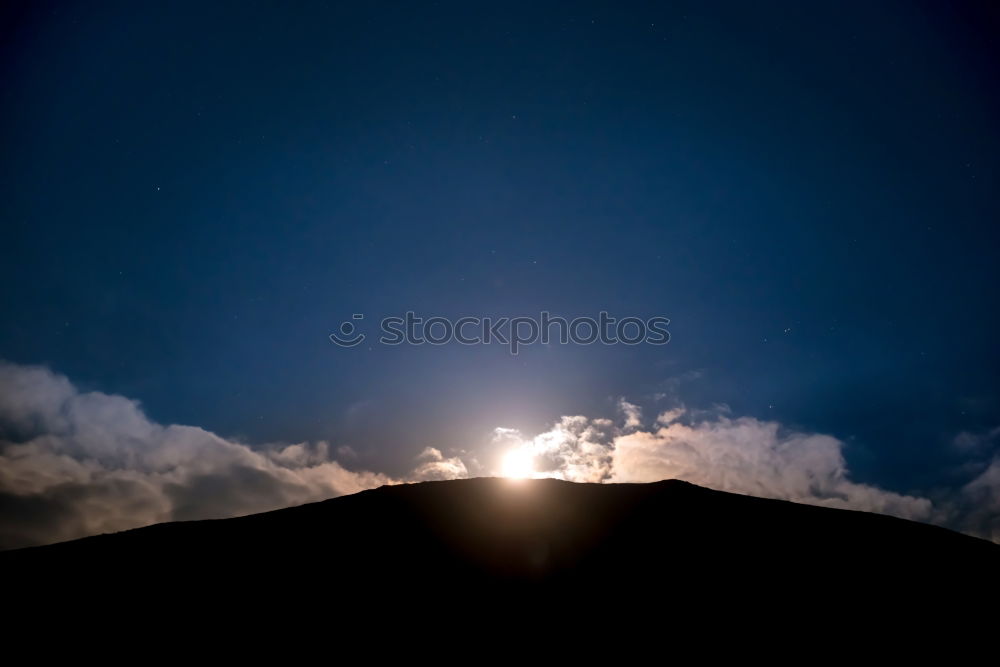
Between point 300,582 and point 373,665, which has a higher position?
point 300,582

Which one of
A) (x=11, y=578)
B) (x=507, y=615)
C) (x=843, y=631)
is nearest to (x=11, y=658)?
(x=11, y=578)

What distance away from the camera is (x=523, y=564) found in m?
13.5

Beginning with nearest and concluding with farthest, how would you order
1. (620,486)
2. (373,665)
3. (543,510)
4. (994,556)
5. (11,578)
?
(373,665), (11,578), (994,556), (543,510), (620,486)

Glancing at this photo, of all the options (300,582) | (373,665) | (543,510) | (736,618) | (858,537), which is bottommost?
(373,665)

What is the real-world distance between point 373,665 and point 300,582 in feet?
12.4

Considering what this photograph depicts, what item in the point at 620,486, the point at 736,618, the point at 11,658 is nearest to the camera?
the point at 11,658

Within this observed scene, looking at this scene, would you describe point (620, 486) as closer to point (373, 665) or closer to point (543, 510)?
point (543, 510)

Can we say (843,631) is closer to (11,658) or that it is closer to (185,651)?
(185,651)

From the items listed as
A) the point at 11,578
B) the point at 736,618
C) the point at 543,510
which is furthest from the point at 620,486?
the point at 11,578

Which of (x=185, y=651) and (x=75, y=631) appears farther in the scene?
(x=75, y=631)

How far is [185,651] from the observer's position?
409 inches

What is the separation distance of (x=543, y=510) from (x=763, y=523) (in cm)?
697

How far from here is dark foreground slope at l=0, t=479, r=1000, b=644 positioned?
11.8 metres

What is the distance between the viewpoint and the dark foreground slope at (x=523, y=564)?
38.8 feet
